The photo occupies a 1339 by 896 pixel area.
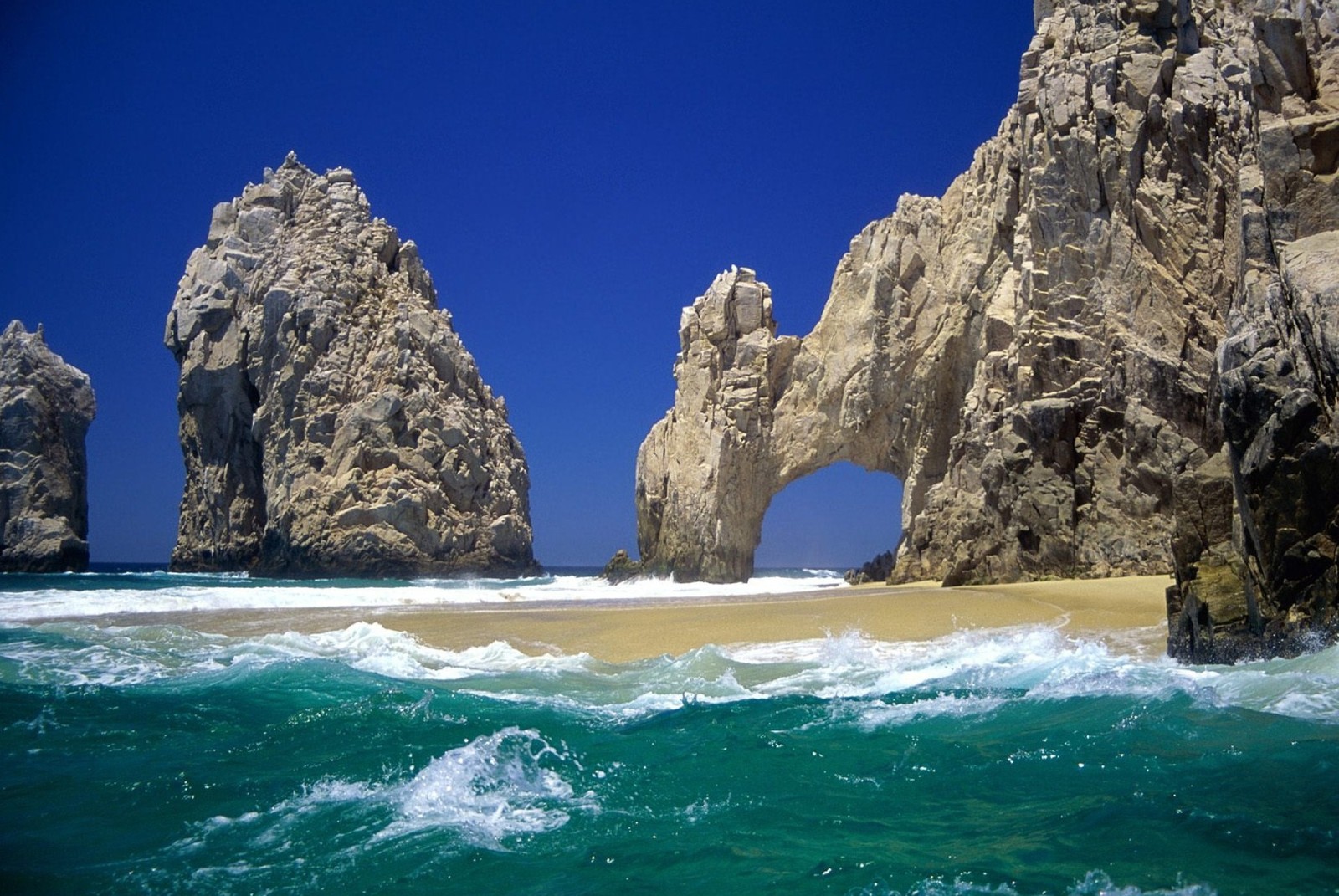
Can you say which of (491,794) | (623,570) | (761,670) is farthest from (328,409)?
(491,794)

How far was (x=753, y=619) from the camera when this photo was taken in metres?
14.6

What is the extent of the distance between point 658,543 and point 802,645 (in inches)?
859

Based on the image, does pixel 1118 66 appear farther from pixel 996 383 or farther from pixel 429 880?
pixel 429 880

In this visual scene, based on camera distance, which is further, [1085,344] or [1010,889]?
[1085,344]

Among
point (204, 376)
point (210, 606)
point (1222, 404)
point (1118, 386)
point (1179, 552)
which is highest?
point (204, 376)

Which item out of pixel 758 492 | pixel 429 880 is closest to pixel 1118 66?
pixel 758 492

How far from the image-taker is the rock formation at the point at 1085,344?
8.60 meters

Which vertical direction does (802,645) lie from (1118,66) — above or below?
below

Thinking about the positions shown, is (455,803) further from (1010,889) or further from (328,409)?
(328,409)

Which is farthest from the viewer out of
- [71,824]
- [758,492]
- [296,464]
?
[296,464]

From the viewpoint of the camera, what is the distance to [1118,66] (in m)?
A: 21.8

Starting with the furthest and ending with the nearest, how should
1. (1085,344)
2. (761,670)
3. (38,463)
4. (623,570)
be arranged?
(38,463) → (623,570) → (1085,344) → (761,670)

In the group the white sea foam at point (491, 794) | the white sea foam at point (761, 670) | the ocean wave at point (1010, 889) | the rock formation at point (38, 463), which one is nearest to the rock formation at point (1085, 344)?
the white sea foam at point (761, 670)

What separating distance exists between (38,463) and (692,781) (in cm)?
5121
